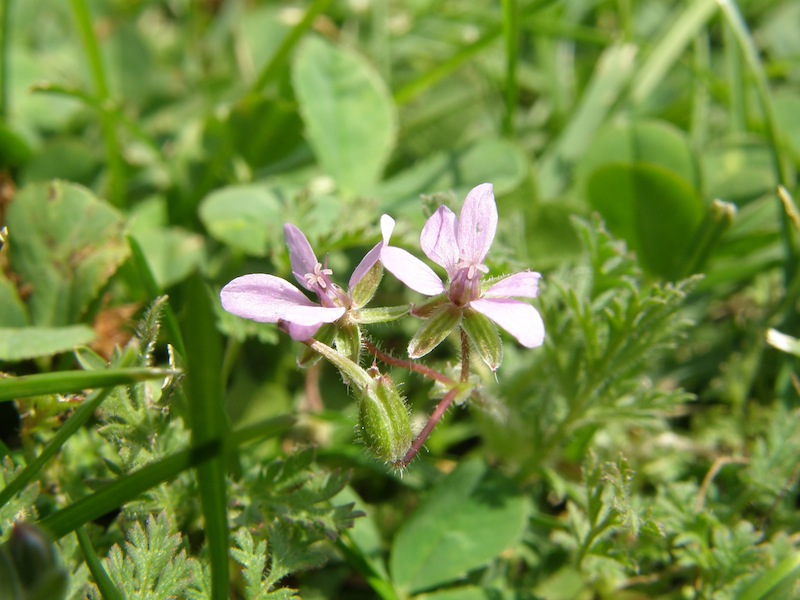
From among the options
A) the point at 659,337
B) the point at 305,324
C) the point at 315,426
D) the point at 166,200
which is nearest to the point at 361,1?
the point at 166,200

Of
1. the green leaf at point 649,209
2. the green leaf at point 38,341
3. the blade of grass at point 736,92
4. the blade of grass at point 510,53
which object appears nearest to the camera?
the green leaf at point 38,341

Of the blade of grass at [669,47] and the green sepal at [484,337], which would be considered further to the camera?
the blade of grass at [669,47]

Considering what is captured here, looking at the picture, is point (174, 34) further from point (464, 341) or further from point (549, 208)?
point (464, 341)

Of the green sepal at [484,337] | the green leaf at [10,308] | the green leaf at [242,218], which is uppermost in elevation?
the green sepal at [484,337]

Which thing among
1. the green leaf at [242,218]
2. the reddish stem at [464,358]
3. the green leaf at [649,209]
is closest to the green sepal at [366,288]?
the reddish stem at [464,358]

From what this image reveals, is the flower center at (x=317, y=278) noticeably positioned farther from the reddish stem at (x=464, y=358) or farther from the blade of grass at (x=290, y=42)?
the blade of grass at (x=290, y=42)

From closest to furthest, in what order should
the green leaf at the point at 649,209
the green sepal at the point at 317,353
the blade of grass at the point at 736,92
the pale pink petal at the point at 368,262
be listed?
the pale pink petal at the point at 368,262 < the green sepal at the point at 317,353 < the green leaf at the point at 649,209 < the blade of grass at the point at 736,92

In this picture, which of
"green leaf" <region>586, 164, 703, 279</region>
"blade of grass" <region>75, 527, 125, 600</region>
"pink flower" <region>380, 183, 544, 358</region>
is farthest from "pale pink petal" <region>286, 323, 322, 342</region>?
"green leaf" <region>586, 164, 703, 279</region>
